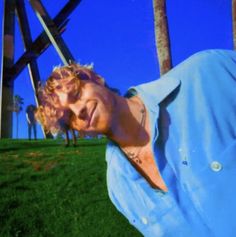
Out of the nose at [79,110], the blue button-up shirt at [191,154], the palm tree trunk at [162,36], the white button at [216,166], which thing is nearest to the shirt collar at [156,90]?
the blue button-up shirt at [191,154]

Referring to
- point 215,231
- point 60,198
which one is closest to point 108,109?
point 215,231

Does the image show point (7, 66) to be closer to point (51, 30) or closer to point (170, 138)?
point (51, 30)

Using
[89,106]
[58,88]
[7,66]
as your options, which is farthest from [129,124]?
[7,66]

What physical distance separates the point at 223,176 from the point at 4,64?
16.8 m

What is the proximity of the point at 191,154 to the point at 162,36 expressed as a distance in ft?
24.3

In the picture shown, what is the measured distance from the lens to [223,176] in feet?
6.45

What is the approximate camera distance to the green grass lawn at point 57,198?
6289mm

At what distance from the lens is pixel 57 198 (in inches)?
287

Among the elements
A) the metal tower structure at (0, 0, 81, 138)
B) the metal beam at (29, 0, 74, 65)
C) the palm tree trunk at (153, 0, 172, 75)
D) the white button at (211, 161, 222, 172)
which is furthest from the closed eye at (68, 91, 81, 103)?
the metal tower structure at (0, 0, 81, 138)

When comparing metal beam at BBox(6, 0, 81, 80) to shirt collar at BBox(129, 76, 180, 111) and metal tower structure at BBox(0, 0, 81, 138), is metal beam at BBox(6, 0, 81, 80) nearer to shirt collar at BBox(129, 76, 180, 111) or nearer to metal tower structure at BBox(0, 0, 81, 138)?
metal tower structure at BBox(0, 0, 81, 138)

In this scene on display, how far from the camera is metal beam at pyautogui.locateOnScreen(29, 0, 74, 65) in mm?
17283

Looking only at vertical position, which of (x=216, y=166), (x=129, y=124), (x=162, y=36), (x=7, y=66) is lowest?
(x=216, y=166)

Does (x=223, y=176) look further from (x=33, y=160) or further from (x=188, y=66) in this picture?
→ (x=33, y=160)

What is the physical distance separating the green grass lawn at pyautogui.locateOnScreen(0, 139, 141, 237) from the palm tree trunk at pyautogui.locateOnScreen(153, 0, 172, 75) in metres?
2.23
